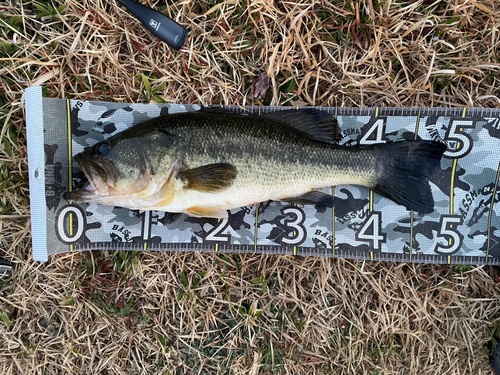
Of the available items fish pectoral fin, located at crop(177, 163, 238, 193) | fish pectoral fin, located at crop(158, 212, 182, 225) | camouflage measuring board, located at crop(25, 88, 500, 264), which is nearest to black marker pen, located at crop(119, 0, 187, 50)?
camouflage measuring board, located at crop(25, 88, 500, 264)

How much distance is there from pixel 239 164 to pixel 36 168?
163cm

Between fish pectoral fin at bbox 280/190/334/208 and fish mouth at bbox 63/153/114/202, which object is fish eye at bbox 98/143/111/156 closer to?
fish mouth at bbox 63/153/114/202

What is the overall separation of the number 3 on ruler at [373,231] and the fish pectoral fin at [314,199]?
0.44 m

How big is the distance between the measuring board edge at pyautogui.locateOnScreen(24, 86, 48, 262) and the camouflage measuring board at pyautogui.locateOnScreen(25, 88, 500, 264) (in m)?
0.05

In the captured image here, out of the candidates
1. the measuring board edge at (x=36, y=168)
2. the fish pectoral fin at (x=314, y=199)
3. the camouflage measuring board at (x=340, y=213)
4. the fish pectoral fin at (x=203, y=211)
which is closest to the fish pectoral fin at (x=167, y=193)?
the fish pectoral fin at (x=203, y=211)

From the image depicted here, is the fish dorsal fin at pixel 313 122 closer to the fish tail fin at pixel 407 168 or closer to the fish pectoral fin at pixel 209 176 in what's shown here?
the fish tail fin at pixel 407 168

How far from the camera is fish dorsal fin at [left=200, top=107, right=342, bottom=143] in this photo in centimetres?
260

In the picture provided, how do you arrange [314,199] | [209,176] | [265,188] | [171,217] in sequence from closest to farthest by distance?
[209,176] < [265,188] < [314,199] < [171,217]

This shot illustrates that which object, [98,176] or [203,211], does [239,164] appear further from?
[98,176]

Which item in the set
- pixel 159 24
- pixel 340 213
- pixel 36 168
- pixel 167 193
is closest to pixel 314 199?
pixel 340 213

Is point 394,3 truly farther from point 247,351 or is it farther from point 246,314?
point 247,351

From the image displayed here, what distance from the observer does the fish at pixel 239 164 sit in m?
2.37

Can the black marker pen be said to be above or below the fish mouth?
above

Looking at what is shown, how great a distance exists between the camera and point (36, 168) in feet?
8.70
